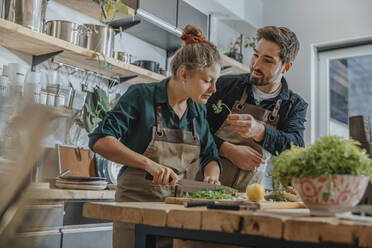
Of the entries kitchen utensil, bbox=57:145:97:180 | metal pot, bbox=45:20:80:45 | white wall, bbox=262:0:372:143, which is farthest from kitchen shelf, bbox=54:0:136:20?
white wall, bbox=262:0:372:143

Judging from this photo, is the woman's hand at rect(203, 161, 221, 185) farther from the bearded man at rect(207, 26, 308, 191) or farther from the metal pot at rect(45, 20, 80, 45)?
the metal pot at rect(45, 20, 80, 45)

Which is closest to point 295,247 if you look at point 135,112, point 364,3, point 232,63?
point 135,112

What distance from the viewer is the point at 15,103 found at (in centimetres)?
26

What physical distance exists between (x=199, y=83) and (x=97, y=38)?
1.40 metres

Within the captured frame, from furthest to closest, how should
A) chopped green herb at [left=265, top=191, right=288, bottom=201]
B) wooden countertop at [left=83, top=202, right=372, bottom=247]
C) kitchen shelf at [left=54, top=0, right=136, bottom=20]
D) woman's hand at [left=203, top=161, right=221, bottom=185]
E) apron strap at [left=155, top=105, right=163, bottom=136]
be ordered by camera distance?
kitchen shelf at [left=54, top=0, right=136, bottom=20]
woman's hand at [left=203, top=161, right=221, bottom=185]
apron strap at [left=155, top=105, right=163, bottom=136]
chopped green herb at [left=265, top=191, right=288, bottom=201]
wooden countertop at [left=83, top=202, right=372, bottom=247]

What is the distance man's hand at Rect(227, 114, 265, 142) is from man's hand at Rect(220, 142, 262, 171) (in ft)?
0.36

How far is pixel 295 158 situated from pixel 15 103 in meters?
0.76

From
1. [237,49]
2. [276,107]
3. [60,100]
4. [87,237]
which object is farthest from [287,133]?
[237,49]

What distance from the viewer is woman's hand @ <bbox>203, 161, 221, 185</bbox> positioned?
171cm

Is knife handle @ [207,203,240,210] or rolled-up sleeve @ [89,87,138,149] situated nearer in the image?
knife handle @ [207,203,240,210]

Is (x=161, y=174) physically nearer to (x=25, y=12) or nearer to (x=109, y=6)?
(x=25, y=12)

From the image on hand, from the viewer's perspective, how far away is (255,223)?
2.56 ft

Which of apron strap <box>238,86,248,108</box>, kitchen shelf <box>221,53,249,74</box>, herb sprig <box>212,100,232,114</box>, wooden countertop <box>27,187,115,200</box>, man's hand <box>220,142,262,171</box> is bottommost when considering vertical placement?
wooden countertop <box>27,187,115,200</box>

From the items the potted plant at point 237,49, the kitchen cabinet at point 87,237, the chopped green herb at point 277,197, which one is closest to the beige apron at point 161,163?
the chopped green herb at point 277,197
